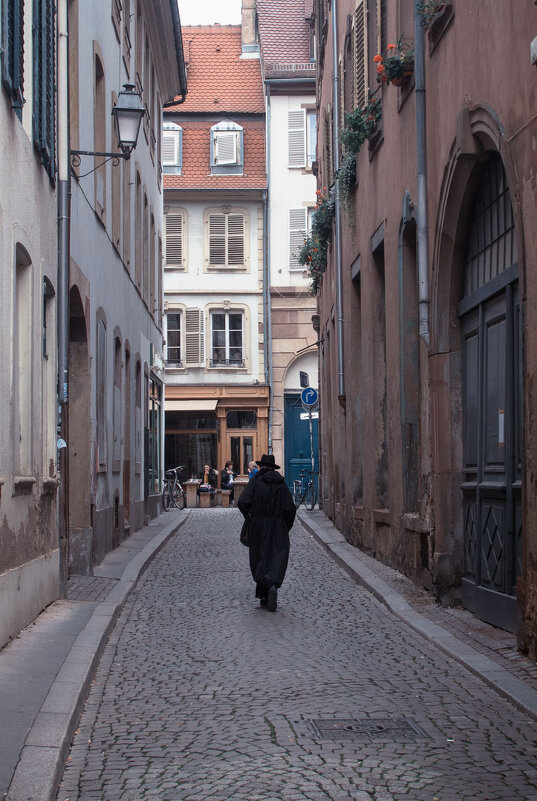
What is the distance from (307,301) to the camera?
41.1 meters

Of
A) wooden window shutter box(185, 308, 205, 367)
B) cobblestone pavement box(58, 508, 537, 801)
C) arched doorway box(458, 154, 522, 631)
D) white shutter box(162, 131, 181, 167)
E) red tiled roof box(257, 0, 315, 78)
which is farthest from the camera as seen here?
white shutter box(162, 131, 181, 167)

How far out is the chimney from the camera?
46.1 meters

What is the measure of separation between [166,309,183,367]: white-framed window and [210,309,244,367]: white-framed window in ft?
3.65

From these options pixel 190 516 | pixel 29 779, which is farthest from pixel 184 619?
pixel 190 516

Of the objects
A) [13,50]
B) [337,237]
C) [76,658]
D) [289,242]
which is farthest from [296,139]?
[76,658]

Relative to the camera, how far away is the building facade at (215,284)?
40.6 m

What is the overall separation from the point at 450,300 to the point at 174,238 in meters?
30.6

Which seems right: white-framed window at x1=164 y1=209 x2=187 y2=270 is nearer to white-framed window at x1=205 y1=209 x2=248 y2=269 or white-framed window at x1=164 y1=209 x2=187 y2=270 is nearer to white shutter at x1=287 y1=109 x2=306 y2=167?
white-framed window at x1=205 y1=209 x2=248 y2=269

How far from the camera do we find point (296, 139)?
4162cm

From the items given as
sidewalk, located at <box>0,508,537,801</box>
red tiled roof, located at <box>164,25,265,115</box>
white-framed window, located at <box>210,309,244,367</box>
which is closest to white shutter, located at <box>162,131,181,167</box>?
red tiled roof, located at <box>164,25,265,115</box>

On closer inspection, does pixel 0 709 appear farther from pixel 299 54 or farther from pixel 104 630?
pixel 299 54

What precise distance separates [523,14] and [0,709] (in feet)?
18.8

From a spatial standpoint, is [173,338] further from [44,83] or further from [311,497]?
[44,83]

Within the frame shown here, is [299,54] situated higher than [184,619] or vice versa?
[299,54]
